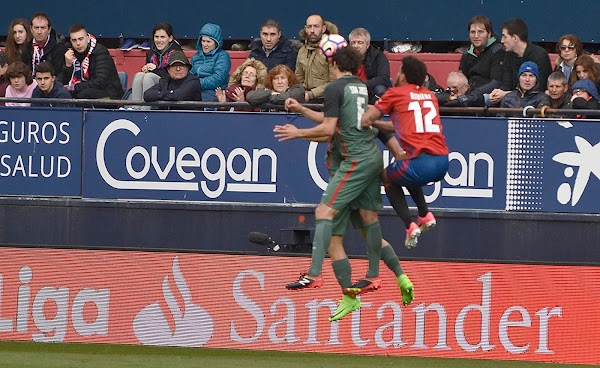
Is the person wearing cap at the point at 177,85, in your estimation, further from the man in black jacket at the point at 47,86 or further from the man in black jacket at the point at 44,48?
the man in black jacket at the point at 44,48

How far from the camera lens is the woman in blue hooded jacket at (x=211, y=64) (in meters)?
15.6

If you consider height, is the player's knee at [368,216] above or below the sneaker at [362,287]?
above

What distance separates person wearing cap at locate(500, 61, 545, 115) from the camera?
1461 centimetres

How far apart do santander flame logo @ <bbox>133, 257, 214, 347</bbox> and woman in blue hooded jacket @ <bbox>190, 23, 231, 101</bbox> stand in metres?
2.09

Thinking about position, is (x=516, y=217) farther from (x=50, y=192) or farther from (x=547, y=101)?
(x=50, y=192)

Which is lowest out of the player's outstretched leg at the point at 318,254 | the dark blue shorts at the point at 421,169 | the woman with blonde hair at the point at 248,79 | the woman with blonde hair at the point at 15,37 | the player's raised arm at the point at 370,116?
the player's outstretched leg at the point at 318,254

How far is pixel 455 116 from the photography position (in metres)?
14.8

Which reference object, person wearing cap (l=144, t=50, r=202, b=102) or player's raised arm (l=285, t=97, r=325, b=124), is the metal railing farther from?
player's raised arm (l=285, t=97, r=325, b=124)

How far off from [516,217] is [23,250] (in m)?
4.85

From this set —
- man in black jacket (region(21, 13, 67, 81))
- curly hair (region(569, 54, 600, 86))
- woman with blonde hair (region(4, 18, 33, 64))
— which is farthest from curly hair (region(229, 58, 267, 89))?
curly hair (region(569, 54, 600, 86))

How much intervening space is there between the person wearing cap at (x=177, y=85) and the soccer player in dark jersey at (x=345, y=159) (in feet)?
9.86

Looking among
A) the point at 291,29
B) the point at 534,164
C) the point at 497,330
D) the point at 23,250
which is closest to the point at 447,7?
the point at 291,29

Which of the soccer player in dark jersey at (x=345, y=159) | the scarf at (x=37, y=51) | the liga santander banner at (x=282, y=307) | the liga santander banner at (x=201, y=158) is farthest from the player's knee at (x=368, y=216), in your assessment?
the scarf at (x=37, y=51)

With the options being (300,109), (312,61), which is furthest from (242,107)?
(300,109)
